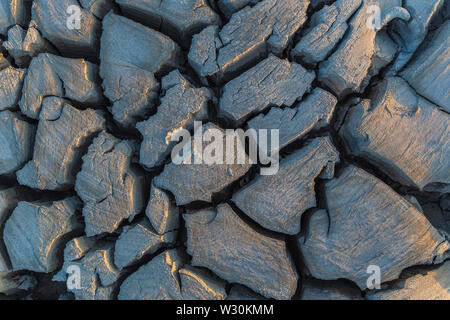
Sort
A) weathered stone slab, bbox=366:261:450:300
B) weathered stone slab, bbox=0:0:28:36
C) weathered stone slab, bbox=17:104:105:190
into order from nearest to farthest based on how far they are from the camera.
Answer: weathered stone slab, bbox=366:261:450:300 → weathered stone slab, bbox=17:104:105:190 → weathered stone slab, bbox=0:0:28:36

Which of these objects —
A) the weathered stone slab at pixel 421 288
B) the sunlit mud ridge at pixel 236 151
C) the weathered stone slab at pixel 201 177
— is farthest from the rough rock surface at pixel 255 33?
the weathered stone slab at pixel 421 288

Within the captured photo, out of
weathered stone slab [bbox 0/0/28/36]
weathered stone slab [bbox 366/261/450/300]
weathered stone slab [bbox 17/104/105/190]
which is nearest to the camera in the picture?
weathered stone slab [bbox 366/261/450/300]

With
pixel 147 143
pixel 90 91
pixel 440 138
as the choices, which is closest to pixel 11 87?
pixel 90 91

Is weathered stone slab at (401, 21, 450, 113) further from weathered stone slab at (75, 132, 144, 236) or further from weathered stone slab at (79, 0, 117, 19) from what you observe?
weathered stone slab at (79, 0, 117, 19)

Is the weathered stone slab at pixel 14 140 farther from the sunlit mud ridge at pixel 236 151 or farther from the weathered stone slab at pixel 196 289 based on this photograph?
the weathered stone slab at pixel 196 289

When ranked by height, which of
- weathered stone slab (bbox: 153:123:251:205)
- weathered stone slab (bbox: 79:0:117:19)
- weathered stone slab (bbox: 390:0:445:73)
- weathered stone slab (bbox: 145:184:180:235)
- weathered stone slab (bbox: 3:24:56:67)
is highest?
weathered stone slab (bbox: 390:0:445:73)

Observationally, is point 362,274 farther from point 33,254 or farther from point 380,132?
point 33,254

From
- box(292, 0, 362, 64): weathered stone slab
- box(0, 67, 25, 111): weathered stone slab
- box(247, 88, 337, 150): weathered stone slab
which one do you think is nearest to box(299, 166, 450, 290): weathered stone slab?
box(247, 88, 337, 150): weathered stone slab

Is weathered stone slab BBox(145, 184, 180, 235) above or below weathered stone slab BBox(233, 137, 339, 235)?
below
